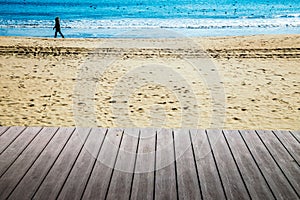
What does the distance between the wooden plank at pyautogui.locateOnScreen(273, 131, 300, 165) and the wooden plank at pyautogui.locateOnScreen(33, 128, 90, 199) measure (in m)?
2.43

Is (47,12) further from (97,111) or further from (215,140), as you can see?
(215,140)

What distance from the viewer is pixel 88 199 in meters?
2.49

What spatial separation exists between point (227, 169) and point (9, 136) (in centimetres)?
269

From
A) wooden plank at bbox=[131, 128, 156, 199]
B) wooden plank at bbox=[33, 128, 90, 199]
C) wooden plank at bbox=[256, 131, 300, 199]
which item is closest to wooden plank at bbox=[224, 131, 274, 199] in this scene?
wooden plank at bbox=[256, 131, 300, 199]

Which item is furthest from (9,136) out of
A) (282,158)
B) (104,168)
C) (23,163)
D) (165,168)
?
(282,158)

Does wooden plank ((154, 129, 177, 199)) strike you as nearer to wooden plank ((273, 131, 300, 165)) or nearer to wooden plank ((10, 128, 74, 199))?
wooden plank ((10, 128, 74, 199))

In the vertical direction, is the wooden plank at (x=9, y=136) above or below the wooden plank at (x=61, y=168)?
above

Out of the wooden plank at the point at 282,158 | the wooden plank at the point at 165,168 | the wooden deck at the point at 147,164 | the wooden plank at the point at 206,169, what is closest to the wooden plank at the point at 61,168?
the wooden deck at the point at 147,164

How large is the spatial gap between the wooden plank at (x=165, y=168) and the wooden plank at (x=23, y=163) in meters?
1.32

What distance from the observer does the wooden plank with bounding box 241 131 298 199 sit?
2584mm

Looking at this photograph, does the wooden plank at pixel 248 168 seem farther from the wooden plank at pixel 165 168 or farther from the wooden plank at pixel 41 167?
the wooden plank at pixel 41 167

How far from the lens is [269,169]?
2936 millimetres

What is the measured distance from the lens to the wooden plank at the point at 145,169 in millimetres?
2584

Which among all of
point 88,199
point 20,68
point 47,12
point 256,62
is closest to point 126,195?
point 88,199
